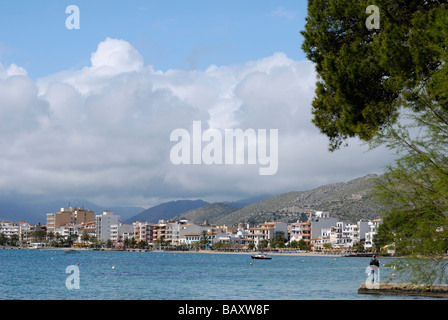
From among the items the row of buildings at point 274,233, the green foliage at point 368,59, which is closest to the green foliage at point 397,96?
the green foliage at point 368,59

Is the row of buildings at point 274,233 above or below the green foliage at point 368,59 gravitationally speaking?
below

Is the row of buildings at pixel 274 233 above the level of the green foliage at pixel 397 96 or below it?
below

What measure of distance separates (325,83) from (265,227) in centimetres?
15564

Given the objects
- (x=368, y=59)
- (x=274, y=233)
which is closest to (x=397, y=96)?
(x=368, y=59)

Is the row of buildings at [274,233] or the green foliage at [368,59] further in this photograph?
the row of buildings at [274,233]

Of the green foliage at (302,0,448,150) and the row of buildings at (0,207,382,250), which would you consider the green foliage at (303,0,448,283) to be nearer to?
the green foliage at (302,0,448,150)

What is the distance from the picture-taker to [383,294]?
85.1 feet

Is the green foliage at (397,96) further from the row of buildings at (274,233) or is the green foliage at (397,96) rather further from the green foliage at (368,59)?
the row of buildings at (274,233)

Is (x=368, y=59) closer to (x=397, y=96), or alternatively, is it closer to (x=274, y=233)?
(x=397, y=96)

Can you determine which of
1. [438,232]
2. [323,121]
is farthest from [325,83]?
[438,232]
